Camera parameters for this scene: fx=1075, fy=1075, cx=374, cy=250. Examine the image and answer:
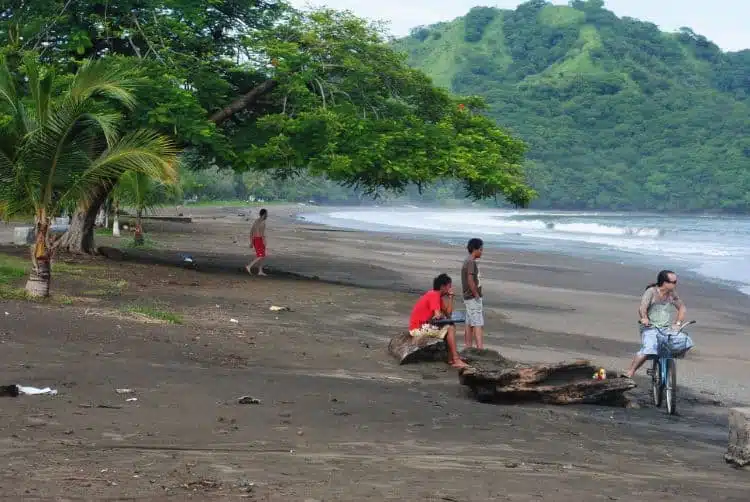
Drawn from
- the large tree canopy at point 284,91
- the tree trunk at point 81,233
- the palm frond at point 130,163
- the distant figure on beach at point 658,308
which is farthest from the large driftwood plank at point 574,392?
the tree trunk at point 81,233

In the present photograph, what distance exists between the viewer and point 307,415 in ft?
28.7

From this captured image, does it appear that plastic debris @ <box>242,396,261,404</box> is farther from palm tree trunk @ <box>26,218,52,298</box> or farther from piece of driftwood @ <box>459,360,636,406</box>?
palm tree trunk @ <box>26,218,52,298</box>

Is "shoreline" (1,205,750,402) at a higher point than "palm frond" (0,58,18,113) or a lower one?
lower

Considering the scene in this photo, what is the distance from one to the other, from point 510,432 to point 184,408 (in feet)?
8.65

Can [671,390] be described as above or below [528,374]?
below

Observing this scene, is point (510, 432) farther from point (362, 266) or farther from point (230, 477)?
point (362, 266)

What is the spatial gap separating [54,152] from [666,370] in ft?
28.7

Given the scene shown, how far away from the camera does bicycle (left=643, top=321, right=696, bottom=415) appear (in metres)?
10.5

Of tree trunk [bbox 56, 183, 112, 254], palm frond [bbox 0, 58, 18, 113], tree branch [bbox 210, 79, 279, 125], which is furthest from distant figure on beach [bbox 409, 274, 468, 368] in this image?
tree trunk [bbox 56, 183, 112, 254]

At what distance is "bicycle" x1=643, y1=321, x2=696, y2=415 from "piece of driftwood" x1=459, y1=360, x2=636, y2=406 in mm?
362

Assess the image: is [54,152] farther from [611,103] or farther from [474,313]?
[611,103]

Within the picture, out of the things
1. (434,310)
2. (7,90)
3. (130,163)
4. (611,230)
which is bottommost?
(611,230)

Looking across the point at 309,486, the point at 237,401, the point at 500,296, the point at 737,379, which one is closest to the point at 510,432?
the point at 237,401

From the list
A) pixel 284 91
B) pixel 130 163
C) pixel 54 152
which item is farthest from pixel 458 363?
pixel 284 91
